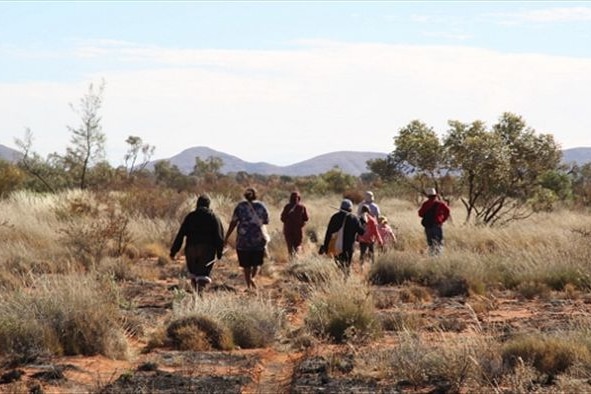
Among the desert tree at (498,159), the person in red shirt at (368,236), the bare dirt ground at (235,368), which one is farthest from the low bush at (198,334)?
the desert tree at (498,159)

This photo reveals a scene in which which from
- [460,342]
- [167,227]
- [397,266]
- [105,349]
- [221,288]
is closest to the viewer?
[460,342]

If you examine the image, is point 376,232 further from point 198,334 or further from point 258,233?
point 198,334

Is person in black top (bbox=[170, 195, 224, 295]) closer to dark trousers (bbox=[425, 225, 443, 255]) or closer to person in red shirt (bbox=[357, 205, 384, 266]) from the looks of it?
person in red shirt (bbox=[357, 205, 384, 266])

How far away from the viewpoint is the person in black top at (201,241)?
15867 millimetres

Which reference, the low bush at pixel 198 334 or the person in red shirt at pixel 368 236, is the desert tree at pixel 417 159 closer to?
the person in red shirt at pixel 368 236

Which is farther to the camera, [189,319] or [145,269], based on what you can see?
[145,269]

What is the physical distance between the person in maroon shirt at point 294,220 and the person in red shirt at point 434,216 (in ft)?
8.86

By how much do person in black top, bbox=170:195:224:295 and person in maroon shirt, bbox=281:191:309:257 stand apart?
691cm

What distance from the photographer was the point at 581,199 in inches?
1940

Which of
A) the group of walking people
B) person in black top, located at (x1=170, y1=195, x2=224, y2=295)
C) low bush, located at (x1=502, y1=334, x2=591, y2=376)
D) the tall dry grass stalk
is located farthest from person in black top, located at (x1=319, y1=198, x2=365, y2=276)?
low bush, located at (x1=502, y1=334, x2=591, y2=376)

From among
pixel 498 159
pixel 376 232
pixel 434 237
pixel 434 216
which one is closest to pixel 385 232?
pixel 376 232

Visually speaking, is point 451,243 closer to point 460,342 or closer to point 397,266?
point 397,266

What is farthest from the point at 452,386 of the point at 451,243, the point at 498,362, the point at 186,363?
the point at 451,243

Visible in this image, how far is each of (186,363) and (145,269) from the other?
36.1ft
